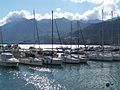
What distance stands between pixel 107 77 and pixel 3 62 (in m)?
25.6

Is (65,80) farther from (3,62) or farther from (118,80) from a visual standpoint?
(3,62)

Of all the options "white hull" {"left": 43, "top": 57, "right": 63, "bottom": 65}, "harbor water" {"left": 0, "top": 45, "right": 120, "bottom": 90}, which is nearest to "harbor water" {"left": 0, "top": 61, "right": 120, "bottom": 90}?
"harbor water" {"left": 0, "top": 45, "right": 120, "bottom": 90}

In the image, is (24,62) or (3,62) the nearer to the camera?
(3,62)

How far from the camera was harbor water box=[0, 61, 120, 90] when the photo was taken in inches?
1956

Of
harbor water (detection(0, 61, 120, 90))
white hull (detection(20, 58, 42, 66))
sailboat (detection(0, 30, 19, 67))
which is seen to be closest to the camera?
harbor water (detection(0, 61, 120, 90))

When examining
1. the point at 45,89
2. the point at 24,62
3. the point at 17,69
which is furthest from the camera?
the point at 24,62

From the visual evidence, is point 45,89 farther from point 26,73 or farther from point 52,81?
point 26,73

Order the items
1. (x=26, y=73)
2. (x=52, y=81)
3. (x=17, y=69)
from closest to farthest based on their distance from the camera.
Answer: (x=52, y=81) < (x=26, y=73) < (x=17, y=69)

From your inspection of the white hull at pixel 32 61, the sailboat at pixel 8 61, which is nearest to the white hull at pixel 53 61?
the white hull at pixel 32 61

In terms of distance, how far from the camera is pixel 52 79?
190ft

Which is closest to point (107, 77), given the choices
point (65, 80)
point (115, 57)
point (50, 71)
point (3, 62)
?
point (65, 80)

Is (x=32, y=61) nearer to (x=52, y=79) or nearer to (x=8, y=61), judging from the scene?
(x=8, y=61)

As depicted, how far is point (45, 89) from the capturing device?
156 feet

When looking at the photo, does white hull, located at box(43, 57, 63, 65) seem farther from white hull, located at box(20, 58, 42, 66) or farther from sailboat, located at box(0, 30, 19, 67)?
sailboat, located at box(0, 30, 19, 67)
